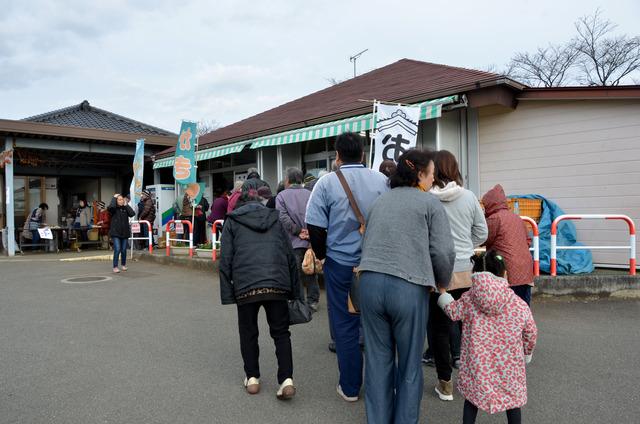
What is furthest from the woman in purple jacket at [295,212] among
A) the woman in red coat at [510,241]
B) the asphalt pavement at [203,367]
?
the woman in red coat at [510,241]

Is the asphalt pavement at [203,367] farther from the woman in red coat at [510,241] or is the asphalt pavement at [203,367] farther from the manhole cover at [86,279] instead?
the manhole cover at [86,279]

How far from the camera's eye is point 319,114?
10.3 m

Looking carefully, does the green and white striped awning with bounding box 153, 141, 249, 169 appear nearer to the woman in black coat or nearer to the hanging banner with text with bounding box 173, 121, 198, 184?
the hanging banner with text with bounding box 173, 121, 198, 184

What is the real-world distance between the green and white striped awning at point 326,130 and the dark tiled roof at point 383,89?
0.22 meters

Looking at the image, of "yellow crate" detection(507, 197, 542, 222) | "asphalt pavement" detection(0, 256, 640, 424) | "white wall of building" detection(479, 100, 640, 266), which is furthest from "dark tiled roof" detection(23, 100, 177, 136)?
"yellow crate" detection(507, 197, 542, 222)

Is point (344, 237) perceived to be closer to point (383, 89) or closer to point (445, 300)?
point (445, 300)

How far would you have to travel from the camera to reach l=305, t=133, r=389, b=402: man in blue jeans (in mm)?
3256

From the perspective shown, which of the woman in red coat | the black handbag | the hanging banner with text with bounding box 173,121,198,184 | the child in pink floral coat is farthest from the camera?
the hanging banner with text with bounding box 173,121,198,184

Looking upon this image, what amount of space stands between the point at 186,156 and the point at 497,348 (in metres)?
9.59

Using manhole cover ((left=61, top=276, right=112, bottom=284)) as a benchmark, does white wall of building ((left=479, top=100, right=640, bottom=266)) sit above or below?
above

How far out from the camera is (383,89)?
414 inches

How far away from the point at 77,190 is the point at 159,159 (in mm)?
7730

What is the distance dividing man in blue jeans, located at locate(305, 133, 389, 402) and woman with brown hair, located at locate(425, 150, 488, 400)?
450 millimetres

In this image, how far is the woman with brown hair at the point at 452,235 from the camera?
11.0 feet
